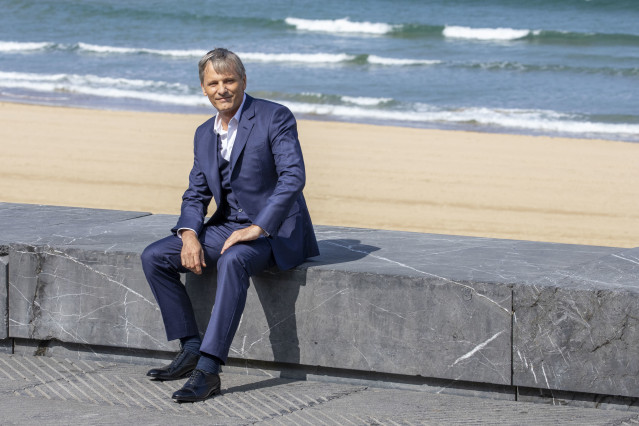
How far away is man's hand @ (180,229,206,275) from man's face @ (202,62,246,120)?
1.89ft

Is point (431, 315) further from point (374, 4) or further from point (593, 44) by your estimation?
point (374, 4)

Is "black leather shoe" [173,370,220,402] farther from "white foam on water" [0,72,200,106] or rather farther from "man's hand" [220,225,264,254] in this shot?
"white foam on water" [0,72,200,106]

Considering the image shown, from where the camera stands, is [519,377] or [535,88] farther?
[535,88]

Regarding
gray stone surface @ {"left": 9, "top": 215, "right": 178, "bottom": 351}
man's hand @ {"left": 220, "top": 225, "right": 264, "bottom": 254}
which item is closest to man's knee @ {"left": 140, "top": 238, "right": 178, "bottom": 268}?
gray stone surface @ {"left": 9, "top": 215, "right": 178, "bottom": 351}

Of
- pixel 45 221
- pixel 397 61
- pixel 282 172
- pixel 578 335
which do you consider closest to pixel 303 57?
pixel 397 61

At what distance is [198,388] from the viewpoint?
156 inches

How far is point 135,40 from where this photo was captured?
81.3ft

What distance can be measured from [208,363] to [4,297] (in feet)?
3.53

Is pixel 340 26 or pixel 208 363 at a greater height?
pixel 340 26

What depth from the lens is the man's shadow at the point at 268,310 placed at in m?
4.13

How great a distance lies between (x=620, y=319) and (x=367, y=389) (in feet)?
3.41

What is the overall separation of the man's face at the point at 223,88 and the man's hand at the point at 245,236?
1.78 ft

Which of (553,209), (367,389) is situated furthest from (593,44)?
(367,389)

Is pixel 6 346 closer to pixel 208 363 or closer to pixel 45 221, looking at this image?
pixel 45 221
